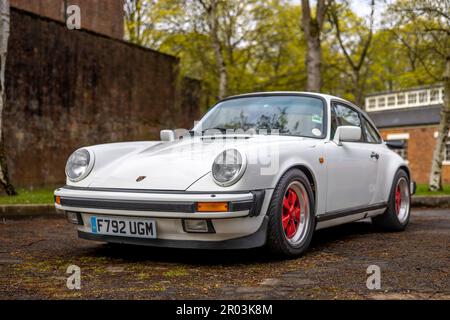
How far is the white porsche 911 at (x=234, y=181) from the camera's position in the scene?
3941mm

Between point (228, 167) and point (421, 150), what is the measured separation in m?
27.6

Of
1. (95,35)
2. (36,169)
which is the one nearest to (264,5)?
(95,35)

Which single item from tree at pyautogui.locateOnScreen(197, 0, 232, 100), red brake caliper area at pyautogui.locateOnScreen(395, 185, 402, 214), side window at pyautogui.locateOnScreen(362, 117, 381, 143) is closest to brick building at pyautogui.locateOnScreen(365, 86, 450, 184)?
tree at pyautogui.locateOnScreen(197, 0, 232, 100)

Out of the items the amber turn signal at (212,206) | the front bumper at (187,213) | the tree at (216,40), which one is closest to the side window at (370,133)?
the front bumper at (187,213)

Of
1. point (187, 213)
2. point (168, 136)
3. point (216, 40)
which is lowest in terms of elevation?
point (187, 213)

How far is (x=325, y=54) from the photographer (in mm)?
30750

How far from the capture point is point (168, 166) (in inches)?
166

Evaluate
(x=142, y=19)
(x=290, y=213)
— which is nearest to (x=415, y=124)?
(x=142, y=19)

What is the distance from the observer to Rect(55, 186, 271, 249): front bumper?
3844 millimetres

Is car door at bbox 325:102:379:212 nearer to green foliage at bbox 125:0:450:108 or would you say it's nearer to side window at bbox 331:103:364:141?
side window at bbox 331:103:364:141

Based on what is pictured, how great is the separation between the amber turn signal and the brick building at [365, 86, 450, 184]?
2584cm

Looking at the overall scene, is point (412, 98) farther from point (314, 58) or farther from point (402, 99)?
point (314, 58)

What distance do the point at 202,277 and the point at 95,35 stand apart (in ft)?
41.2

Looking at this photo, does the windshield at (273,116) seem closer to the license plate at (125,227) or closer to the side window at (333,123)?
the side window at (333,123)
